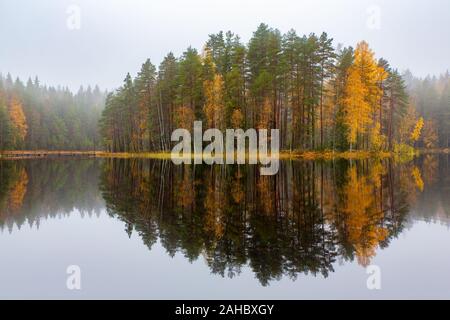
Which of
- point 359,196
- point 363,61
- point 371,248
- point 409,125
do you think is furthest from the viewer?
point 409,125

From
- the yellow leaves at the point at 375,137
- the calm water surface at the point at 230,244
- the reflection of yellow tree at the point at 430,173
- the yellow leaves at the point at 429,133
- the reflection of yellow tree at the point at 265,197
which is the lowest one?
the calm water surface at the point at 230,244

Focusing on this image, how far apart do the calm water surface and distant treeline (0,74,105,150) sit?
8700cm

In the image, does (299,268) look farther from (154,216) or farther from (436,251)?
(154,216)

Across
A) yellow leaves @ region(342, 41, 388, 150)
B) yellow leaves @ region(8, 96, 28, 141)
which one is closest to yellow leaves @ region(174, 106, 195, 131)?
yellow leaves @ region(342, 41, 388, 150)

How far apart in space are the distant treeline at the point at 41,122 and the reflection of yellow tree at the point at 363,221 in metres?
92.6

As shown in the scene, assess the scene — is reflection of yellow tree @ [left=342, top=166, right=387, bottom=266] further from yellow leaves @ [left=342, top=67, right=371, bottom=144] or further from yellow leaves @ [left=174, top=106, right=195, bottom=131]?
yellow leaves @ [left=174, top=106, right=195, bottom=131]

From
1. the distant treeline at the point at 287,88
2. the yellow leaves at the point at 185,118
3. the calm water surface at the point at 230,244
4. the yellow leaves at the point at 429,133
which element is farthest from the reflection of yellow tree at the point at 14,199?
the yellow leaves at the point at 429,133

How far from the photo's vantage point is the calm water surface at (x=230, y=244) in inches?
303

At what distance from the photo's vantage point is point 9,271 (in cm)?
885

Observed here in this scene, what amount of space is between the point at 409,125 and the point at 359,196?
82.9m

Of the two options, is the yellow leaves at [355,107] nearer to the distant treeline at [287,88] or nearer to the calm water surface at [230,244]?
the distant treeline at [287,88]

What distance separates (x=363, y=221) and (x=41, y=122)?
130888mm

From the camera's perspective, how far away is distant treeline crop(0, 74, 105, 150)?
94875 millimetres
